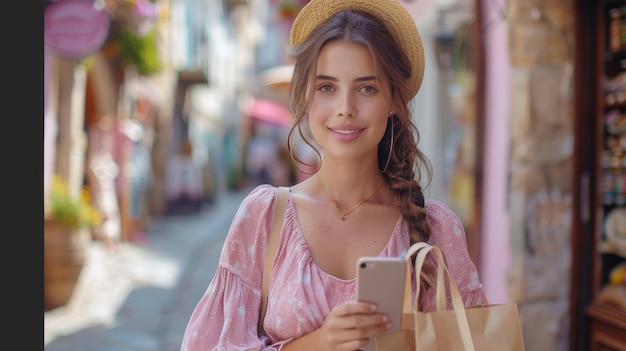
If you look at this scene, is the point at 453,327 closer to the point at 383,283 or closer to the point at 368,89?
the point at 383,283

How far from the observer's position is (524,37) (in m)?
4.17

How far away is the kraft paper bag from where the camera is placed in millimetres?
1377

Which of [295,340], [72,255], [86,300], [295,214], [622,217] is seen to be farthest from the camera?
[86,300]

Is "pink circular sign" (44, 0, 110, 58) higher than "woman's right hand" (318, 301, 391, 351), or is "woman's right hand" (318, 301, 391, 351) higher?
"pink circular sign" (44, 0, 110, 58)

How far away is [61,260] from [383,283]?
5.43 metres

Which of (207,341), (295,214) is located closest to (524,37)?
(295,214)

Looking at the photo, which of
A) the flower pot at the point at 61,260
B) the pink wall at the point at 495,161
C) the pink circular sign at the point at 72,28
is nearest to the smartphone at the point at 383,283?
the pink wall at the point at 495,161

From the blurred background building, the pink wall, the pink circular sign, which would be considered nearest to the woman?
the blurred background building

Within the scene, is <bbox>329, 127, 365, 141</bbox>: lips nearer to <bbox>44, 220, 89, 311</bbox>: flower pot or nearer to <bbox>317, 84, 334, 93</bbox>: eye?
<bbox>317, 84, 334, 93</bbox>: eye

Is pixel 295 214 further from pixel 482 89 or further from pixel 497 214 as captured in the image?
pixel 482 89

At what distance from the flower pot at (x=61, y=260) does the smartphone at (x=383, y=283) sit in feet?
17.4

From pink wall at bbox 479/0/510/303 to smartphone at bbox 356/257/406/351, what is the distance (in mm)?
3143

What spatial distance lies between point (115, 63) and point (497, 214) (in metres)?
7.59

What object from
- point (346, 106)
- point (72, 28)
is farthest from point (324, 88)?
point (72, 28)
